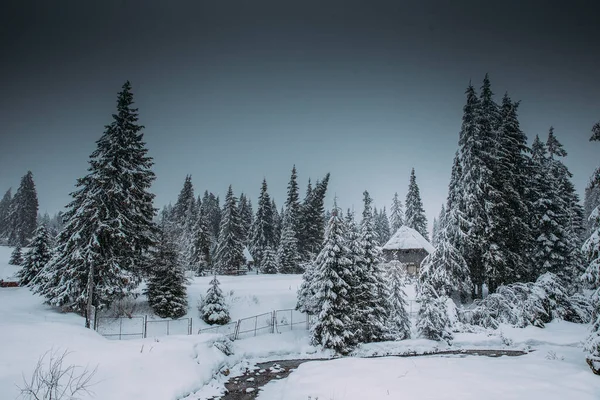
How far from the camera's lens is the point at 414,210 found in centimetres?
6212

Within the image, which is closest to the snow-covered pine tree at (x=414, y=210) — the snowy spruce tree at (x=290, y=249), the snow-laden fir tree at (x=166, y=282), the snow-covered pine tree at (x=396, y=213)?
the snow-covered pine tree at (x=396, y=213)

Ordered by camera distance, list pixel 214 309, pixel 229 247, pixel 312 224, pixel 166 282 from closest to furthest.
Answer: pixel 214 309 → pixel 166 282 → pixel 229 247 → pixel 312 224

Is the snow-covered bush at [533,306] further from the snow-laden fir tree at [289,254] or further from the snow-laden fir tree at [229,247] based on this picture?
the snow-laden fir tree at [229,247]

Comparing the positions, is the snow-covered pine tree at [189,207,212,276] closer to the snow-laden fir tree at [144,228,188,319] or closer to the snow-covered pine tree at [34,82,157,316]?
the snow-laden fir tree at [144,228,188,319]

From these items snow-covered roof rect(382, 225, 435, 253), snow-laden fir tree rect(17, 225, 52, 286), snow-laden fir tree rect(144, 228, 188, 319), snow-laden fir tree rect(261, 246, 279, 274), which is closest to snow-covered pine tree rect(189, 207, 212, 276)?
snow-laden fir tree rect(261, 246, 279, 274)

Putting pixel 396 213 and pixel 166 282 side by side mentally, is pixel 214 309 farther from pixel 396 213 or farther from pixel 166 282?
pixel 396 213

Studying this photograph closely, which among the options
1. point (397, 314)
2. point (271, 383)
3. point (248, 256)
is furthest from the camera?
point (248, 256)

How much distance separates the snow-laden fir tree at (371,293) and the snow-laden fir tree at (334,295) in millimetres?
1120

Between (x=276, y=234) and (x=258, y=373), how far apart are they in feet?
198

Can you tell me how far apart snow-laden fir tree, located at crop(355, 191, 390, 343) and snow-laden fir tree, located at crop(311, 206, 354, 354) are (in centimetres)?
112

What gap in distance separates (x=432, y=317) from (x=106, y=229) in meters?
22.4

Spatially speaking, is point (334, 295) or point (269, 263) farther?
point (269, 263)

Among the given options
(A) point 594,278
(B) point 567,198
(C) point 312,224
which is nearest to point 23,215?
(C) point 312,224

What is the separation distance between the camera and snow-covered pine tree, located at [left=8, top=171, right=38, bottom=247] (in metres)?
62.4
